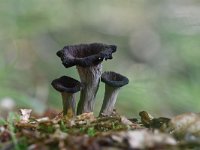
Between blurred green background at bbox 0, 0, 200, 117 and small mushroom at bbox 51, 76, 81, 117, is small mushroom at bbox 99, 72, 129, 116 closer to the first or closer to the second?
small mushroom at bbox 51, 76, 81, 117

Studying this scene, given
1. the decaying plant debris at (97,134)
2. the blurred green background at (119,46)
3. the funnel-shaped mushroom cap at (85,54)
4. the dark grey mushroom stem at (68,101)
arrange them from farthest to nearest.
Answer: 1. the blurred green background at (119,46)
2. the dark grey mushroom stem at (68,101)
3. the funnel-shaped mushroom cap at (85,54)
4. the decaying plant debris at (97,134)

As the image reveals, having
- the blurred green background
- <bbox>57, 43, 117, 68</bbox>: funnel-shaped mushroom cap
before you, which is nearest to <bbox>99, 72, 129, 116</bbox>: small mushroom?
<bbox>57, 43, 117, 68</bbox>: funnel-shaped mushroom cap

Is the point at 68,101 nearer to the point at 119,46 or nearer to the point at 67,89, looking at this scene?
the point at 67,89

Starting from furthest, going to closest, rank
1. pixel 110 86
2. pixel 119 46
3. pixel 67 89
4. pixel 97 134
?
pixel 119 46 → pixel 110 86 → pixel 67 89 → pixel 97 134

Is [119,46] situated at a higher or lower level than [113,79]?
higher

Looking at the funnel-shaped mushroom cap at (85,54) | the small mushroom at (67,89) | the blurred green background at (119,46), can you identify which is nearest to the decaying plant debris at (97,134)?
the small mushroom at (67,89)

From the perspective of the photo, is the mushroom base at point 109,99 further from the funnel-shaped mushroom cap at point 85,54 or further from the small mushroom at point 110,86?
the funnel-shaped mushroom cap at point 85,54

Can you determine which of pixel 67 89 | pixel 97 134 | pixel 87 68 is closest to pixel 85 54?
pixel 87 68
